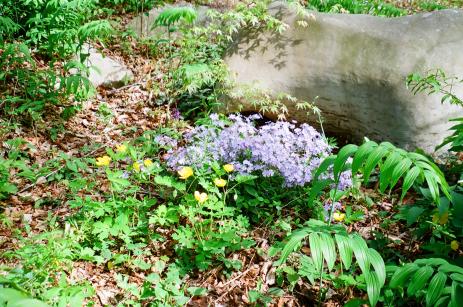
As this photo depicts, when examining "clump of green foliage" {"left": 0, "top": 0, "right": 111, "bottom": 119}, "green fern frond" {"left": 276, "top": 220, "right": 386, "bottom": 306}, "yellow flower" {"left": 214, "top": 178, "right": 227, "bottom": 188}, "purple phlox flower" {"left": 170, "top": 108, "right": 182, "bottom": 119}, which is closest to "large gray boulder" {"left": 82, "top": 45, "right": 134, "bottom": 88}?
"clump of green foliage" {"left": 0, "top": 0, "right": 111, "bottom": 119}

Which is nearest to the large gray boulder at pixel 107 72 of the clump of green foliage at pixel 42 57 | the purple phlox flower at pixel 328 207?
the clump of green foliage at pixel 42 57

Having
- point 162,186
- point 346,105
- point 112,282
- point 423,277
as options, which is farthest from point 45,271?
point 346,105

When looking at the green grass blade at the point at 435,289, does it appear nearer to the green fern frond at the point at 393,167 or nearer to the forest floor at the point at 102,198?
the green fern frond at the point at 393,167

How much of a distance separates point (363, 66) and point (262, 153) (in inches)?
65.9

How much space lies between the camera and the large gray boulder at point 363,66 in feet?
12.9

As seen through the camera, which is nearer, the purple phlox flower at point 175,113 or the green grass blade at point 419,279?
the green grass blade at point 419,279

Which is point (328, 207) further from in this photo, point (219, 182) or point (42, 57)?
point (42, 57)

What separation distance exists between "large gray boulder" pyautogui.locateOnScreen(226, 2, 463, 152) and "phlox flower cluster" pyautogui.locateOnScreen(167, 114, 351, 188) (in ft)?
2.82

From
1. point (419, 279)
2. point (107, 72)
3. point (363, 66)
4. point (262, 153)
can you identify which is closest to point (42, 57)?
point (107, 72)

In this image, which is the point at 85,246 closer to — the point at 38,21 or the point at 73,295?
the point at 73,295

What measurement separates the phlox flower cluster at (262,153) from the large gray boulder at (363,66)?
0.86 metres

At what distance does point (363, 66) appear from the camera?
13.5 ft

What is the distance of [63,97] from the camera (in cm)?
461

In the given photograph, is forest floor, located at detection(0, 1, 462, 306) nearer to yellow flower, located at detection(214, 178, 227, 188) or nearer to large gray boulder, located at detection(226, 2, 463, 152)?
yellow flower, located at detection(214, 178, 227, 188)
